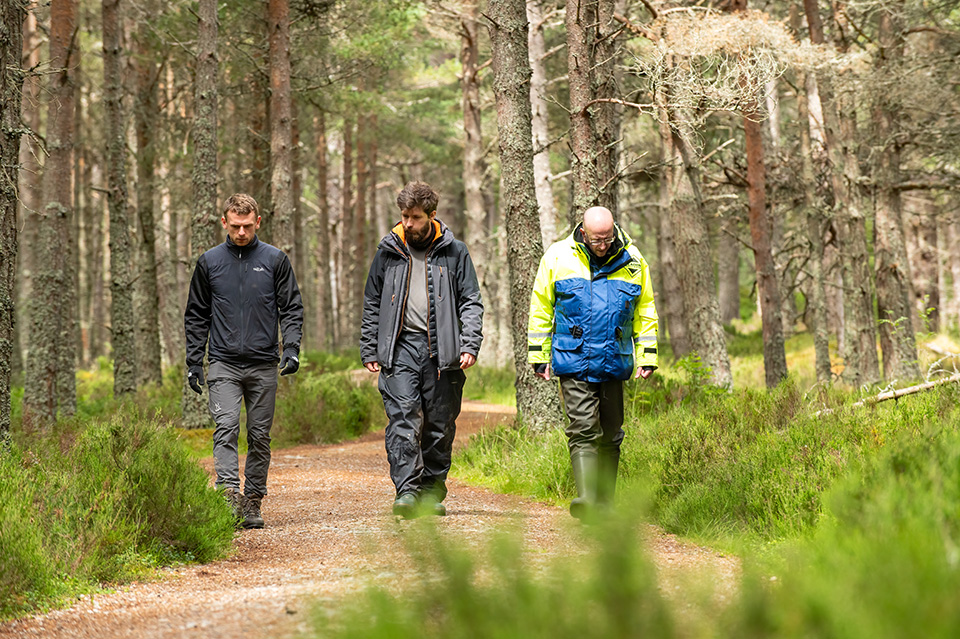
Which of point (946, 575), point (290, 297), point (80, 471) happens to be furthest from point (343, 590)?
point (290, 297)

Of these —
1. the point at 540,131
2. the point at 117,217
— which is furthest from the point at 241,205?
the point at 540,131

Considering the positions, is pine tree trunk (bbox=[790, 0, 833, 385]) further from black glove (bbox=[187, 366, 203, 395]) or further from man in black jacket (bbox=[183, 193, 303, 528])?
black glove (bbox=[187, 366, 203, 395])

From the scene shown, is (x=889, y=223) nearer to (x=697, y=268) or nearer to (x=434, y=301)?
(x=697, y=268)

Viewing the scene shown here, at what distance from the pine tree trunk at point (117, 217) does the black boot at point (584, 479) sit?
34.3 ft

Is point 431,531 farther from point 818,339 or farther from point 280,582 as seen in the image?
point 818,339

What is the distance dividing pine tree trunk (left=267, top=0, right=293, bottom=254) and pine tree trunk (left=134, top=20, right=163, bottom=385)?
177 inches

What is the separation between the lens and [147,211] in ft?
57.9

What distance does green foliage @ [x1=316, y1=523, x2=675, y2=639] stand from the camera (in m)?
2.22

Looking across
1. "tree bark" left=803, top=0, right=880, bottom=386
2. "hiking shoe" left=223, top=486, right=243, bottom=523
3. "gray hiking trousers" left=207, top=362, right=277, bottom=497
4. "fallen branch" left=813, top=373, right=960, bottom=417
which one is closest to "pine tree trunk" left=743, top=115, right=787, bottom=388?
"tree bark" left=803, top=0, right=880, bottom=386

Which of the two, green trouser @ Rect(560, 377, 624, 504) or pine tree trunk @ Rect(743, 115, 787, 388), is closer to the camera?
green trouser @ Rect(560, 377, 624, 504)

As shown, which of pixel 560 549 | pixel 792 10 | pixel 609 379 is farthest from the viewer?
pixel 792 10

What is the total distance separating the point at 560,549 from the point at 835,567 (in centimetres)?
196

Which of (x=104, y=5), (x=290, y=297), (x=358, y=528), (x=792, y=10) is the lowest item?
(x=358, y=528)

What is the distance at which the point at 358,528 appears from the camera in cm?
607
